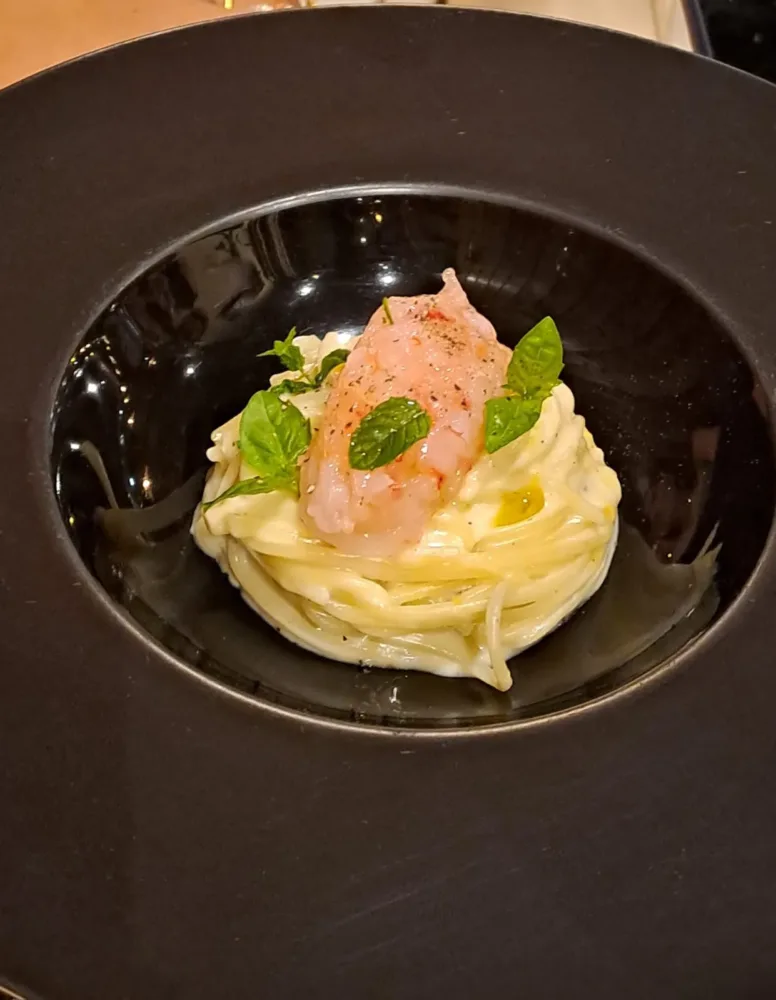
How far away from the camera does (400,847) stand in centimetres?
126

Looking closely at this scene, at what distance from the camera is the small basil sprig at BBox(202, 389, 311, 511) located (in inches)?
70.1

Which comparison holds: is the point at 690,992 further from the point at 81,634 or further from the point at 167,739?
the point at 81,634

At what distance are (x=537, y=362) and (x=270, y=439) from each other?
1.65 feet

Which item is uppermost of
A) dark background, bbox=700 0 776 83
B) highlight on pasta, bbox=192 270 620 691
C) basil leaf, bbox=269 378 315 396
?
dark background, bbox=700 0 776 83

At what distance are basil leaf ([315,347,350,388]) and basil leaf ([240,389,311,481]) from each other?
0.20 meters

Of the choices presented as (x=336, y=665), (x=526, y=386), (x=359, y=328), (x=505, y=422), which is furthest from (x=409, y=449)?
(x=359, y=328)

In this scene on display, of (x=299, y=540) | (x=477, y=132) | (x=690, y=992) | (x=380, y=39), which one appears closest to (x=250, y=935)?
(x=690, y=992)

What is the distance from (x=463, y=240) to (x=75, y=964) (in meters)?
1.63

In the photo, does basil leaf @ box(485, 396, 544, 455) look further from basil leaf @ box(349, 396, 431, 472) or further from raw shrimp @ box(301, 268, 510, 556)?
basil leaf @ box(349, 396, 431, 472)

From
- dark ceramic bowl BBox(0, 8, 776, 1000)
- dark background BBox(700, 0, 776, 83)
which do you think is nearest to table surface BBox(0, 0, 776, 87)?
dark background BBox(700, 0, 776, 83)

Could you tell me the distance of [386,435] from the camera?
1.63 meters

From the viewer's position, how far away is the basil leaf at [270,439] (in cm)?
178

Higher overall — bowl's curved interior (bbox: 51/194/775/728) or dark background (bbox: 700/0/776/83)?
dark background (bbox: 700/0/776/83)

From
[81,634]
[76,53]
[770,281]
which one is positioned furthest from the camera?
[76,53]
